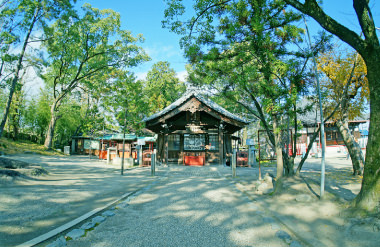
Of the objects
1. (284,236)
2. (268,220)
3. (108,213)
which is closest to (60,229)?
(108,213)

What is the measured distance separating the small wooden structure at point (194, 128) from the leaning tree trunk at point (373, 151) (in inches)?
520

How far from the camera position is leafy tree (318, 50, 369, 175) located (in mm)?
9945

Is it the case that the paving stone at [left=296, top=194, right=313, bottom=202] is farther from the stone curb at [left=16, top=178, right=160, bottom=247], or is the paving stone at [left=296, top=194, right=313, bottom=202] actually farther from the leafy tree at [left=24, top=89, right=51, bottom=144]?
the leafy tree at [left=24, top=89, right=51, bottom=144]

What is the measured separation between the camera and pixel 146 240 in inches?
146

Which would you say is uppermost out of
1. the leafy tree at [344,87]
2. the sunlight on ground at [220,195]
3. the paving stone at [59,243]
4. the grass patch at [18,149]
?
the leafy tree at [344,87]

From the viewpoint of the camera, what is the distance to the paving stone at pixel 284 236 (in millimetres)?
3833

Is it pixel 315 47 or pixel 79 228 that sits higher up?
pixel 315 47

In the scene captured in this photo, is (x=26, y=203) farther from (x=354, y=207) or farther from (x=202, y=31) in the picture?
(x=202, y=31)

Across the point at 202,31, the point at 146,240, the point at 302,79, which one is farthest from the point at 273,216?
the point at 202,31

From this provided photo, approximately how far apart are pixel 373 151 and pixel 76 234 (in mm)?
5307

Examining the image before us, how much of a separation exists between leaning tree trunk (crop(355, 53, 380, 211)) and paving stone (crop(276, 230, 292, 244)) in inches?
57.8

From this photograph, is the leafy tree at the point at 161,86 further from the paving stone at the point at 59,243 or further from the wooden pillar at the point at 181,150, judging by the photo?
the paving stone at the point at 59,243

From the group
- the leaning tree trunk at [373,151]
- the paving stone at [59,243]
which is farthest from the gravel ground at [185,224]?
the leaning tree trunk at [373,151]

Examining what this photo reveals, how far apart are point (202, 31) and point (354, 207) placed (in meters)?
7.02
